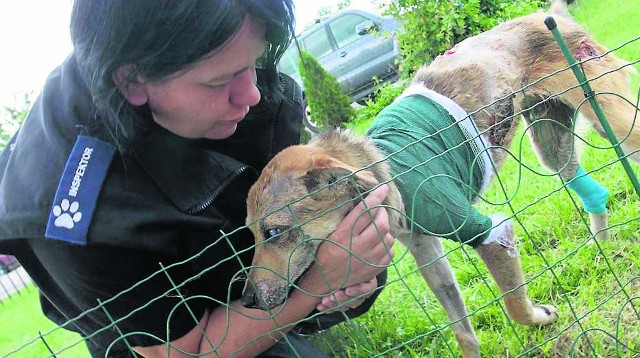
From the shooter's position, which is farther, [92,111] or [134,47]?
[92,111]

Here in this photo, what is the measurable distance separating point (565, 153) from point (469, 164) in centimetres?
103

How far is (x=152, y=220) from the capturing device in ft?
6.66

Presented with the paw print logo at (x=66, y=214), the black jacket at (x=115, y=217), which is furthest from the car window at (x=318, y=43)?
the paw print logo at (x=66, y=214)

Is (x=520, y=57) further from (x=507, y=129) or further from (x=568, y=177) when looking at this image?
(x=568, y=177)

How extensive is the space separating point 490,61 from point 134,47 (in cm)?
228

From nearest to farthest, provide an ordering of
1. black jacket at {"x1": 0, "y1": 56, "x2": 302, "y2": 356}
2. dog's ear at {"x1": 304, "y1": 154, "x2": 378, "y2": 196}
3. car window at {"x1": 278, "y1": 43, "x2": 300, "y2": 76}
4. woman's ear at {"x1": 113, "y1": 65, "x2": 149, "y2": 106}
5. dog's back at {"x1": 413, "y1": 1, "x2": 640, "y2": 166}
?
woman's ear at {"x1": 113, "y1": 65, "x2": 149, "y2": 106}
black jacket at {"x1": 0, "y1": 56, "x2": 302, "y2": 356}
dog's ear at {"x1": 304, "y1": 154, "x2": 378, "y2": 196}
dog's back at {"x1": 413, "y1": 1, "x2": 640, "y2": 166}
car window at {"x1": 278, "y1": 43, "x2": 300, "y2": 76}

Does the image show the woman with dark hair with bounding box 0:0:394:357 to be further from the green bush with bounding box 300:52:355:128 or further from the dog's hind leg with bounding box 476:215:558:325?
the green bush with bounding box 300:52:355:128

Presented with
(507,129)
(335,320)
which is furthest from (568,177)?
(335,320)

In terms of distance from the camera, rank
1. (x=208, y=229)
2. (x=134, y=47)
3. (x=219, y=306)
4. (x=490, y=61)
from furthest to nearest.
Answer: (x=490, y=61), (x=219, y=306), (x=208, y=229), (x=134, y=47)

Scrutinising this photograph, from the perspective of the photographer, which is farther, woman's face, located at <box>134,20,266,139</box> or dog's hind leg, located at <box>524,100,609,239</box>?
dog's hind leg, located at <box>524,100,609,239</box>

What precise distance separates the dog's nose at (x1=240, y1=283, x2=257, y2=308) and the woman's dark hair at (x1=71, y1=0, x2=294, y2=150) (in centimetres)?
82

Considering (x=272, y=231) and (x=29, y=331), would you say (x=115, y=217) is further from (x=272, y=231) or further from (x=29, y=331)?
(x=29, y=331)

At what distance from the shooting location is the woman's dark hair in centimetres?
172

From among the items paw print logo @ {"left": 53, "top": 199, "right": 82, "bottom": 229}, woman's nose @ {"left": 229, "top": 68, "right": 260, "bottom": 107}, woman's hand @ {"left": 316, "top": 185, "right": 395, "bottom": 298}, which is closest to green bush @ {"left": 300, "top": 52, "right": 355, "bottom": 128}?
woman's hand @ {"left": 316, "top": 185, "right": 395, "bottom": 298}
